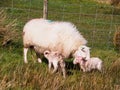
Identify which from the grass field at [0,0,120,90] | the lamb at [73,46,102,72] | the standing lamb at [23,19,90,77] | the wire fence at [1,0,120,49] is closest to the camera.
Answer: the grass field at [0,0,120,90]

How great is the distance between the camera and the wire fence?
1448cm

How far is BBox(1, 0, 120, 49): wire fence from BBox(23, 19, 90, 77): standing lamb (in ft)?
9.02

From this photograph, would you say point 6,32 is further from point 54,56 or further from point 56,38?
point 54,56

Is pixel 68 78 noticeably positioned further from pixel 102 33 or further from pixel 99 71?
pixel 102 33

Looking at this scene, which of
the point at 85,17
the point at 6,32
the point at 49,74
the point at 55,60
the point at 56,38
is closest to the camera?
the point at 49,74

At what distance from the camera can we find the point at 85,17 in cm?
2042

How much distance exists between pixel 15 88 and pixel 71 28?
2.98m

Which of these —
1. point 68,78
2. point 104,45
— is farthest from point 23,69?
point 104,45

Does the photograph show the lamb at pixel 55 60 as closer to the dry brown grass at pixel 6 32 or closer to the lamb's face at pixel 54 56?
the lamb's face at pixel 54 56

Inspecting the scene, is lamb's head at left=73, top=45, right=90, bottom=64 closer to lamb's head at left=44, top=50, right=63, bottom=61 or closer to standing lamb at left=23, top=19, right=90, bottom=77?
standing lamb at left=23, top=19, right=90, bottom=77

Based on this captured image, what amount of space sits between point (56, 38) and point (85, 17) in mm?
10594

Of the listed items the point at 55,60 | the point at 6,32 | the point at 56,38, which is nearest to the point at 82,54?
the point at 55,60

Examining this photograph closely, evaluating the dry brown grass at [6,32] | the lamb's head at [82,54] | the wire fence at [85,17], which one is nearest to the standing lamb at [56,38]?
the lamb's head at [82,54]

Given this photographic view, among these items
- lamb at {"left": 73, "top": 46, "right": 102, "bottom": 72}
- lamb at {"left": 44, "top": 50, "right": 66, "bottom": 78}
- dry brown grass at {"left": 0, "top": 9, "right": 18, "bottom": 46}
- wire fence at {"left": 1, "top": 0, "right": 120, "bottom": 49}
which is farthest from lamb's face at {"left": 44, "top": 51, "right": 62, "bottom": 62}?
wire fence at {"left": 1, "top": 0, "right": 120, "bottom": 49}
